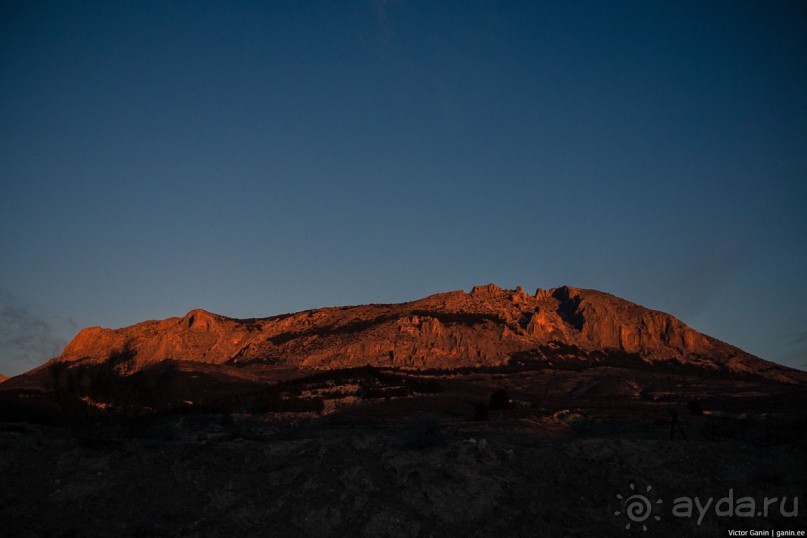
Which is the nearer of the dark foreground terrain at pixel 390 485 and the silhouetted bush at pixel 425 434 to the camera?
the dark foreground terrain at pixel 390 485

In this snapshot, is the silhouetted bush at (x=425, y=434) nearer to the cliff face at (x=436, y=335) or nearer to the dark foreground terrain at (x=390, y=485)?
the dark foreground terrain at (x=390, y=485)

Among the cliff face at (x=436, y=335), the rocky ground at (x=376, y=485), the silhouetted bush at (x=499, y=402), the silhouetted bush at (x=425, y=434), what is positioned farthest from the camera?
the cliff face at (x=436, y=335)

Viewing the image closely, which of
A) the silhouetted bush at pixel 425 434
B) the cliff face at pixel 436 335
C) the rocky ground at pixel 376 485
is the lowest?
the rocky ground at pixel 376 485

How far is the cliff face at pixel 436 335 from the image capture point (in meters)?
96.9

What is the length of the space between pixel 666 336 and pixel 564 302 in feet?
95.3

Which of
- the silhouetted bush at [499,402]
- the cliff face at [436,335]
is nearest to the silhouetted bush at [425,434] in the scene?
the silhouetted bush at [499,402]

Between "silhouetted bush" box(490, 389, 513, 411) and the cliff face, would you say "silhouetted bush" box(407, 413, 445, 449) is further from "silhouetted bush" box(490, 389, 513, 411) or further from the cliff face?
the cliff face

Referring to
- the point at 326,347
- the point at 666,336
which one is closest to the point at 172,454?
the point at 326,347

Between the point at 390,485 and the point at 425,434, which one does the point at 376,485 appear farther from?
the point at 425,434

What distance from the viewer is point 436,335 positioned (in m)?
106

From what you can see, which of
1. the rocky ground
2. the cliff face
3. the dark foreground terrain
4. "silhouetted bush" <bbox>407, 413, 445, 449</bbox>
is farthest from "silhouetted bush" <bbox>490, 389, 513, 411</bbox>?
the cliff face

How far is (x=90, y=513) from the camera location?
10289 mm

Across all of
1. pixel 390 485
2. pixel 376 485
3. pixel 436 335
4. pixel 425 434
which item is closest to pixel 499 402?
pixel 425 434

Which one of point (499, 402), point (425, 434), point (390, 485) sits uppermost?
point (425, 434)
